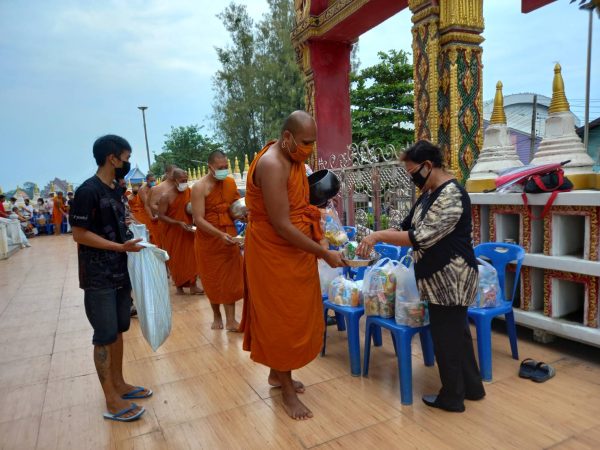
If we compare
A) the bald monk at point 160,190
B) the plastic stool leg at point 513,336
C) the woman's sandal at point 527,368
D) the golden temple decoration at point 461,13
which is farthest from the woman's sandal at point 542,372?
the bald monk at point 160,190

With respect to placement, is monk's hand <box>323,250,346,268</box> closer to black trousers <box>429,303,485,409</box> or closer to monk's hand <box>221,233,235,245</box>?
black trousers <box>429,303,485,409</box>

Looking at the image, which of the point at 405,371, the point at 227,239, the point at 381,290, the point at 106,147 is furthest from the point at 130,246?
the point at 405,371

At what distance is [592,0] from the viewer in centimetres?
251

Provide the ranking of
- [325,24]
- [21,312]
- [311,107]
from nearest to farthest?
[21,312], [325,24], [311,107]

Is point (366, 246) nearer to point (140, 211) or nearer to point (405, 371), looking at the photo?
point (405, 371)

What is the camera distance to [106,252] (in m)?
2.56

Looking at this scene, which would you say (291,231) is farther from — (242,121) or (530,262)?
(242,121)

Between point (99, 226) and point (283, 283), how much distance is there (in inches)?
45.2

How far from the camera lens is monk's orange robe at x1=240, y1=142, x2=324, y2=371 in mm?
2455

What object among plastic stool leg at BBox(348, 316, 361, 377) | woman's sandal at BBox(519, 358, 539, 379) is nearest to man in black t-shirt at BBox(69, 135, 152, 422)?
plastic stool leg at BBox(348, 316, 361, 377)

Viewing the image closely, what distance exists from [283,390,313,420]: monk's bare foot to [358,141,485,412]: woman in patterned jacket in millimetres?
743

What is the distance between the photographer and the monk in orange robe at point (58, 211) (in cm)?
1665

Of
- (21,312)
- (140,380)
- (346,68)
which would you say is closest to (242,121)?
(346,68)

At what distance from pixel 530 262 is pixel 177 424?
9.45 ft
